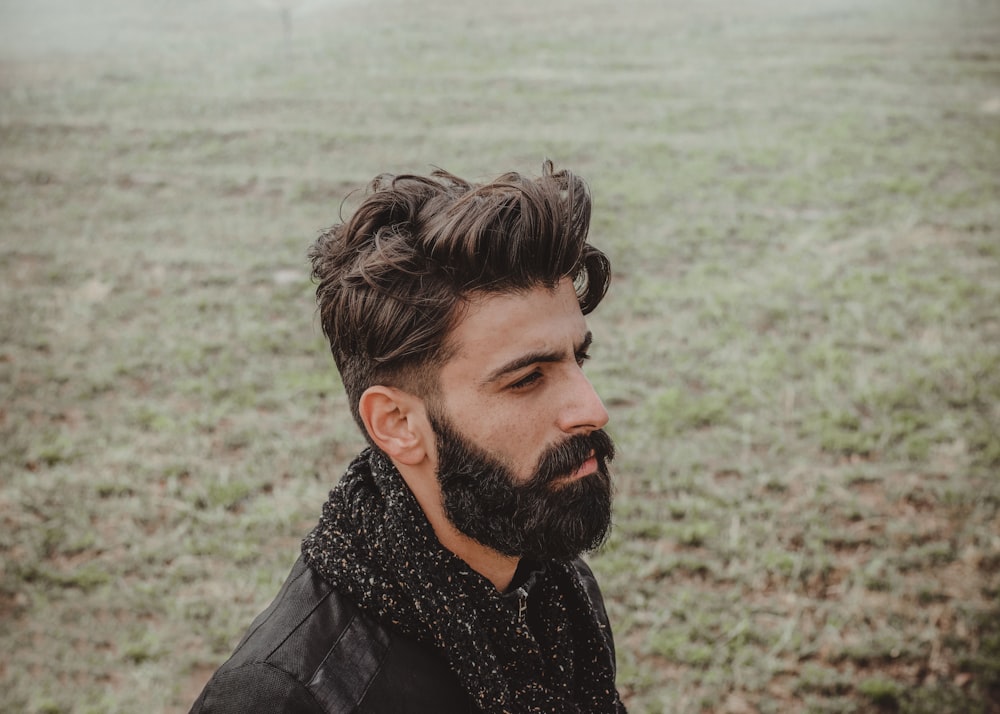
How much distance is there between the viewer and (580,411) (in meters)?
2.05

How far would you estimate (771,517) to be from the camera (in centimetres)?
488

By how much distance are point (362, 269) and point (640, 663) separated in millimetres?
2869

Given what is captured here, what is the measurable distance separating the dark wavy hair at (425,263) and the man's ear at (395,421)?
4 cm

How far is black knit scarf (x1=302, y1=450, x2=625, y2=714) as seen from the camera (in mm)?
1883

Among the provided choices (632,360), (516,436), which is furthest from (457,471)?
(632,360)

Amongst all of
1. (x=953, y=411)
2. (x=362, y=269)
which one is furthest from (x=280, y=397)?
(x=953, y=411)

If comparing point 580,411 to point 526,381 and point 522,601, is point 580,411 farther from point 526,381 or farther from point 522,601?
point 522,601

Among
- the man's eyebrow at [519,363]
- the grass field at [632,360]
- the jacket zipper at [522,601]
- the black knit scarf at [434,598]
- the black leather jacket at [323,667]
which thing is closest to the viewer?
the black leather jacket at [323,667]

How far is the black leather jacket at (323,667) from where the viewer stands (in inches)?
67.6

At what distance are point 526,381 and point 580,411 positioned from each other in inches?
6.4

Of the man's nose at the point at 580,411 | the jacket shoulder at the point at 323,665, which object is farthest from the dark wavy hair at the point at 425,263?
the jacket shoulder at the point at 323,665

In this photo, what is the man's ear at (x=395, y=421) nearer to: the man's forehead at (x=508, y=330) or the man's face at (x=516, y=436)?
the man's face at (x=516, y=436)

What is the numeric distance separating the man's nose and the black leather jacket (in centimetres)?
68

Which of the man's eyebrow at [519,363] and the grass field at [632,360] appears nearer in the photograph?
the man's eyebrow at [519,363]
